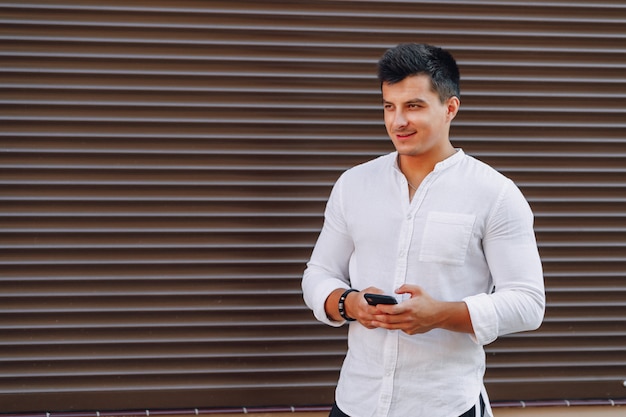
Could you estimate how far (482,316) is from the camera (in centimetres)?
277

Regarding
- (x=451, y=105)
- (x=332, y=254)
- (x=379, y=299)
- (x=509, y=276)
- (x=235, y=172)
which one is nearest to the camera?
(x=379, y=299)

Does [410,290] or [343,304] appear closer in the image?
[410,290]

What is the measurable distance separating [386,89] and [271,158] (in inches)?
46.2

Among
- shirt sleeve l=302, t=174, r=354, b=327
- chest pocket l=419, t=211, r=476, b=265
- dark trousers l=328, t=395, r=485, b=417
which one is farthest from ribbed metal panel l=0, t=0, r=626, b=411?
chest pocket l=419, t=211, r=476, b=265

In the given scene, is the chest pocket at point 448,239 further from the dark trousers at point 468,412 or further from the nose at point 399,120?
the dark trousers at point 468,412

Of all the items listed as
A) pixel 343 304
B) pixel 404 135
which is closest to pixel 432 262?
pixel 343 304

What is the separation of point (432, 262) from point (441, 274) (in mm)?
48

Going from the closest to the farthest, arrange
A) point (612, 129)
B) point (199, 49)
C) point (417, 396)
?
point (417, 396), point (199, 49), point (612, 129)

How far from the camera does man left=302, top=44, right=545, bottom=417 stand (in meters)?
2.85

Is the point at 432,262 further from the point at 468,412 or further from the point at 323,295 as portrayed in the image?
the point at 468,412

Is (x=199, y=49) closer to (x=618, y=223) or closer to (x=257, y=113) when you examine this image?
(x=257, y=113)

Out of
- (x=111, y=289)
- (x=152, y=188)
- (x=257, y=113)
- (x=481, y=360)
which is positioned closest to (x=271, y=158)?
(x=257, y=113)

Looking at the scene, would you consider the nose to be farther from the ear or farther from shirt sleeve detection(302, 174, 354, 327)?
shirt sleeve detection(302, 174, 354, 327)

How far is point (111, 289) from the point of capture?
3.95m
